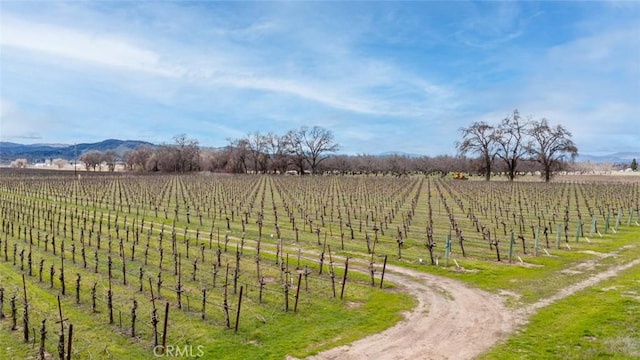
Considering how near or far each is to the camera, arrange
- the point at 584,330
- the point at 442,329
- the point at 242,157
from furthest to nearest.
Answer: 1. the point at 242,157
2. the point at 442,329
3. the point at 584,330

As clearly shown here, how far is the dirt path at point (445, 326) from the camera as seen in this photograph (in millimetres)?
9188

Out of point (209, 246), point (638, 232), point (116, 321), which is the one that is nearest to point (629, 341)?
point (116, 321)

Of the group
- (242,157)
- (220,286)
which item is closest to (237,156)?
(242,157)

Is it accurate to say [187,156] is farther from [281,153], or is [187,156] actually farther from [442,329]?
[442,329]

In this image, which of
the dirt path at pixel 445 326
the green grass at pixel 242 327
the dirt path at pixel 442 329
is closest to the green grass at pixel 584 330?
the dirt path at pixel 445 326

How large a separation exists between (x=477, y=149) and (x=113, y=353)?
7914 cm

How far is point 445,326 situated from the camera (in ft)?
34.8

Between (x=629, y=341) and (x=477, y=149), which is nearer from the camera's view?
(x=629, y=341)

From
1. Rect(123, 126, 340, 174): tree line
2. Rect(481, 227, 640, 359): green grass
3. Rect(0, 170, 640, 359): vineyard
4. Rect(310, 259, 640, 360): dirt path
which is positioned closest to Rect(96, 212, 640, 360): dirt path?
Rect(310, 259, 640, 360): dirt path

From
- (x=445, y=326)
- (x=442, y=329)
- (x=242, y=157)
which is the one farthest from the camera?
(x=242, y=157)

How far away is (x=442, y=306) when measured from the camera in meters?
12.1

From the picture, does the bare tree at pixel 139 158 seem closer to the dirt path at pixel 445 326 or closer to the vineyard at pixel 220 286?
the vineyard at pixel 220 286

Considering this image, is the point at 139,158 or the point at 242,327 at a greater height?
the point at 139,158

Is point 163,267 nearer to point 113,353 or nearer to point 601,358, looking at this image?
point 113,353
